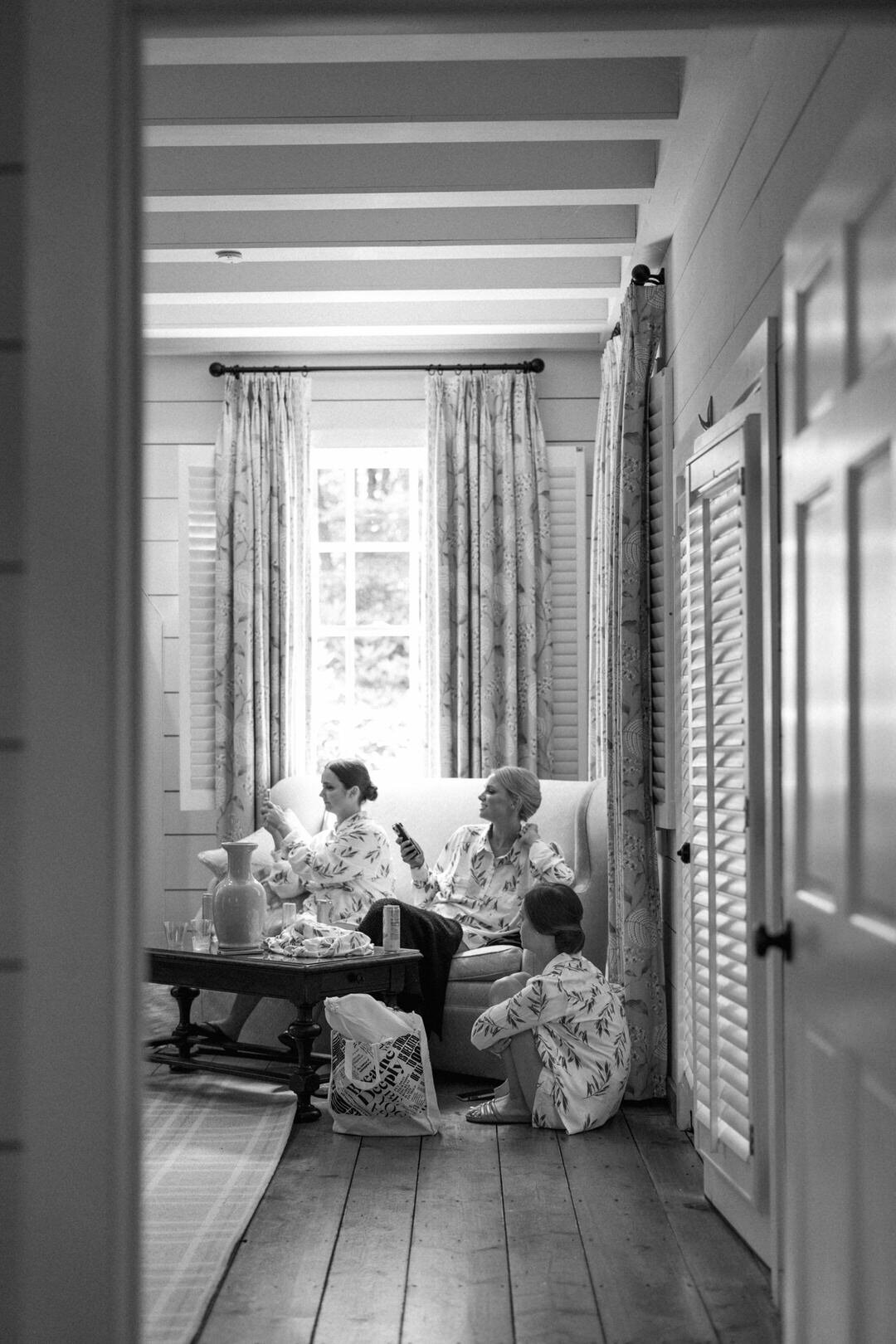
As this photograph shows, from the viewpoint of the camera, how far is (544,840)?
5.80m

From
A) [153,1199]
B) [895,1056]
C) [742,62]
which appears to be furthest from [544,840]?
[895,1056]

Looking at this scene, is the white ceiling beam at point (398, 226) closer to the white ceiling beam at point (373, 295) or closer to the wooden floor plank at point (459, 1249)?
the white ceiling beam at point (373, 295)

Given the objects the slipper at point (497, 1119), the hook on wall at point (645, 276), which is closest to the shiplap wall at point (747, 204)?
the hook on wall at point (645, 276)

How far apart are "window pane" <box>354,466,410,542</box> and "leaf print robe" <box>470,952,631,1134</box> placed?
9.84 feet

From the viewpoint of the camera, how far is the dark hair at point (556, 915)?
176 inches

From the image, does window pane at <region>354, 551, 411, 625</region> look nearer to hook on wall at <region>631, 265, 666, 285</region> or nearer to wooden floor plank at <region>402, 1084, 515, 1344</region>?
hook on wall at <region>631, 265, 666, 285</region>

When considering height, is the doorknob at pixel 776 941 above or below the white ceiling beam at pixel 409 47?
below

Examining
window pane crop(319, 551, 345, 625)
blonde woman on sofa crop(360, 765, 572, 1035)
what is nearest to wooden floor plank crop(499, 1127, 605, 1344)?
blonde woman on sofa crop(360, 765, 572, 1035)

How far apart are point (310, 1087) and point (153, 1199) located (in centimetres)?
100

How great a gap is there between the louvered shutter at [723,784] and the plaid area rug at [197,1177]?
4.02 ft

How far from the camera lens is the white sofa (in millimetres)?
5141

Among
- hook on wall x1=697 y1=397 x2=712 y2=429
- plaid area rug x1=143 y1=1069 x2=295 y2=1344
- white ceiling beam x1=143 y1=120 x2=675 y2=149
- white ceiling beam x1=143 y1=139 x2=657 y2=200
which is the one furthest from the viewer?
white ceiling beam x1=143 y1=139 x2=657 y2=200

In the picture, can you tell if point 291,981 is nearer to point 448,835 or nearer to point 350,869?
point 350,869

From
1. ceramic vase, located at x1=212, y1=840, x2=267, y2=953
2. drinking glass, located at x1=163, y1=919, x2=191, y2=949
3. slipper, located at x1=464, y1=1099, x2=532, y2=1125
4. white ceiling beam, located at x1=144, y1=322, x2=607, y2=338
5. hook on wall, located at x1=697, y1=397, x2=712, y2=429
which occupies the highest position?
white ceiling beam, located at x1=144, y1=322, x2=607, y2=338
